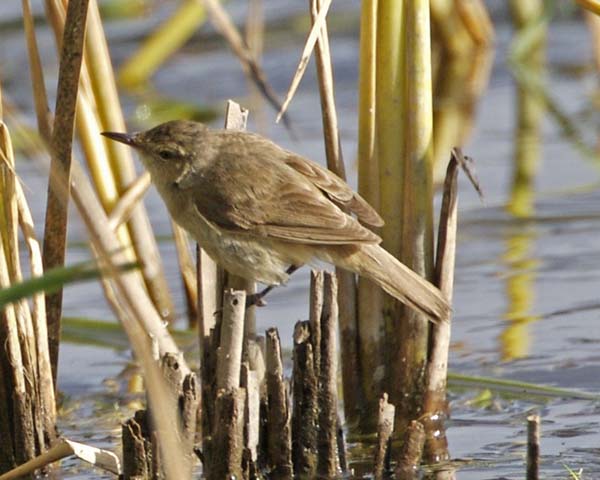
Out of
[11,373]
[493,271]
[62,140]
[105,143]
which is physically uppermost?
[105,143]

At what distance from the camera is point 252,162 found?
4.68 m

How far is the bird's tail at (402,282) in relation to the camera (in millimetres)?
4344

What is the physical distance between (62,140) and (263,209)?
0.70 m

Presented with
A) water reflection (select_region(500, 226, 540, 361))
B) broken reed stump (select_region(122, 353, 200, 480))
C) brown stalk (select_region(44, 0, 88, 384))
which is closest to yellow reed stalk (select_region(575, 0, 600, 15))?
brown stalk (select_region(44, 0, 88, 384))

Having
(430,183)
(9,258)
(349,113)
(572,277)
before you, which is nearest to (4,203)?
(9,258)

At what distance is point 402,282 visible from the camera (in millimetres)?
4344

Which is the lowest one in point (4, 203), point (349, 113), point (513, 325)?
point (513, 325)

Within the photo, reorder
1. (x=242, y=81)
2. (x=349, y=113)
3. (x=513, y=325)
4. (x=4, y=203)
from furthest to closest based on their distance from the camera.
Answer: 1. (x=242, y=81)
2. (x=349, y=113)
3. (x=513, y=325)
4. (x=4, y=203)

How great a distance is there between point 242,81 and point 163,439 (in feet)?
25.2

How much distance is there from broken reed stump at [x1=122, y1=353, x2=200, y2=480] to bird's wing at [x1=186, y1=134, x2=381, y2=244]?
0.61 m

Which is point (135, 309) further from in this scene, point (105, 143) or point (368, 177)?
point (105, 143)

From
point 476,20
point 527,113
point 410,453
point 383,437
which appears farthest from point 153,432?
point 476,20

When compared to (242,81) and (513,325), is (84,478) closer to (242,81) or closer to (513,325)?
(513,325)

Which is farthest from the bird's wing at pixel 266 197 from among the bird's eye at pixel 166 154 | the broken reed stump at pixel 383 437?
the broken reed stump at pixel 383 437
